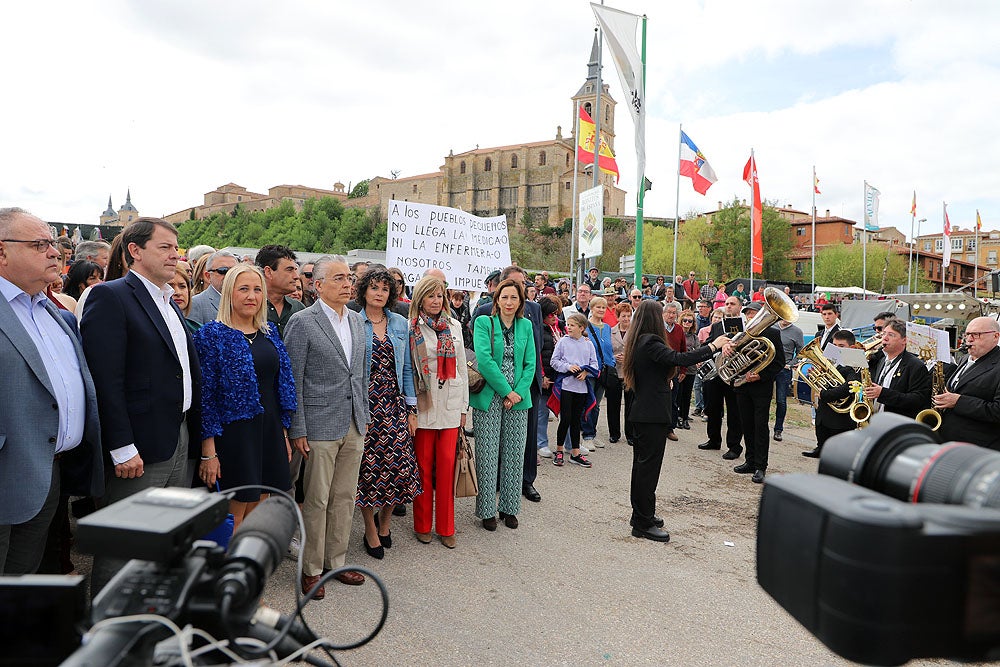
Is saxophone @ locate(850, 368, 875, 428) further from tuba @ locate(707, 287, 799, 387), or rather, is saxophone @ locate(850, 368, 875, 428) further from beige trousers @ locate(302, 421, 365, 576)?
beige trousers @ locate(302, 421, 365, 576)

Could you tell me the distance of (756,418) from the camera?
7.31 metres

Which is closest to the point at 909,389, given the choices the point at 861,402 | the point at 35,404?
the point at 861,402

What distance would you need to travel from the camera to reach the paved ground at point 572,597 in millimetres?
3387

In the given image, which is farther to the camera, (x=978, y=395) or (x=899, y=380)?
(x=899, y=380)

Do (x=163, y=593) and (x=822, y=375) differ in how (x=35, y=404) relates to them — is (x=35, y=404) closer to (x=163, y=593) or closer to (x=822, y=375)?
(x=163, y=593)

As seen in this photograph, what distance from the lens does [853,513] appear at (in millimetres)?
1074

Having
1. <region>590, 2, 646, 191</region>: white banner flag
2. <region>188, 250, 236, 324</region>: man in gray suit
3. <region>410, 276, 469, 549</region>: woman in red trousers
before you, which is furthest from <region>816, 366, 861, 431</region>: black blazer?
<region>590, 2, 646, 191</region>: white banner flag

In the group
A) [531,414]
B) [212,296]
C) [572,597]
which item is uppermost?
[212,296]

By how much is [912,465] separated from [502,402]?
13.0ft

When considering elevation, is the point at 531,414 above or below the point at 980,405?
A: below

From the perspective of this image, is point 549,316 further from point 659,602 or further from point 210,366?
point 210,366

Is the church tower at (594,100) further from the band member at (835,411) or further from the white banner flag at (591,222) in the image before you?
the band member at (835,411)

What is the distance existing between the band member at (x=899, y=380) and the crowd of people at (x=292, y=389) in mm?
22

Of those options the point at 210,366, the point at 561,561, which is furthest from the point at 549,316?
the point at 210,366
